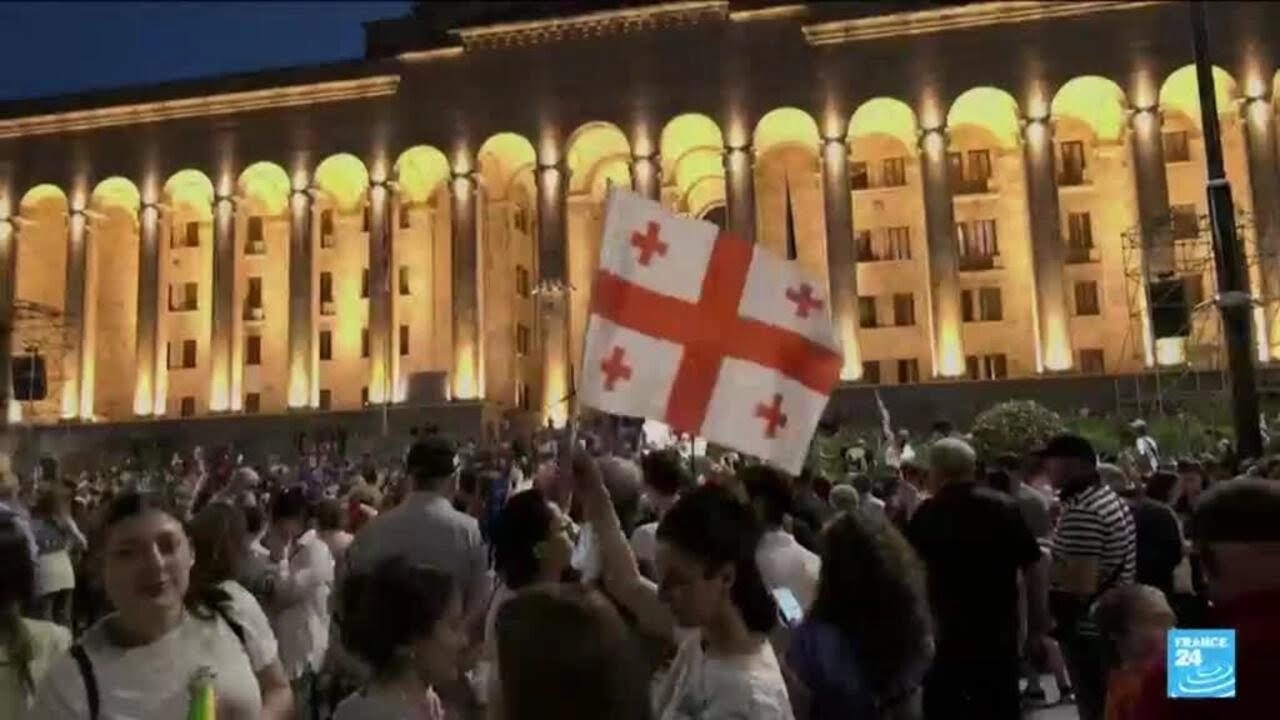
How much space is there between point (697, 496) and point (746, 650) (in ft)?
1.60

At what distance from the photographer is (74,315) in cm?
4759

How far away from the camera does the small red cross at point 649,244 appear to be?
5688mm

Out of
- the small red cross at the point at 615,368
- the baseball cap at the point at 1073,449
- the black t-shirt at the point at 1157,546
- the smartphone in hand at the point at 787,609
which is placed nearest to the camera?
the smartphone in hand at the point at 787,609

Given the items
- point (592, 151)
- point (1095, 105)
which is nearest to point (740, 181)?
point (592, 151)

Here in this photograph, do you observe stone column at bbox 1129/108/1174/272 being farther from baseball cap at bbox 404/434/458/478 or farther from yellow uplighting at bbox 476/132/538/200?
baseball cap at bbox 404/434/458/478

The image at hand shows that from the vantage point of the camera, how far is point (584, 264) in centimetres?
4838

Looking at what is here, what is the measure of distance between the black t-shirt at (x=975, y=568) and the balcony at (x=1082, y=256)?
3954cm

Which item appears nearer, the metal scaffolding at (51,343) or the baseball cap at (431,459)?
the baseball cap at (431,459)

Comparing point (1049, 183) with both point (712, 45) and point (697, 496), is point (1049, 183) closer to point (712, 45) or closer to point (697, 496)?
point (712, 45)

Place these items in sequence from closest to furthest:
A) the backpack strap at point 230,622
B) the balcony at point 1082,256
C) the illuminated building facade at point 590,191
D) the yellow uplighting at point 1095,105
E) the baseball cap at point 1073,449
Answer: the backpack strap at point 230,622, the baseball cap at point 1073,449, the illuminated building facade at point 590,191, the yellow uplighting at point 1095,105, the balcony at point 1082,256

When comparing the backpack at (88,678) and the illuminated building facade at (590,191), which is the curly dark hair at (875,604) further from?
the illuminated building facade at (590,191)

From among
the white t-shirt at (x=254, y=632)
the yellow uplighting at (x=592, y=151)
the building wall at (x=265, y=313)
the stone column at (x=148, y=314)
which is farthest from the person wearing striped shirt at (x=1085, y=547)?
the stone column at (x=148, y=314)

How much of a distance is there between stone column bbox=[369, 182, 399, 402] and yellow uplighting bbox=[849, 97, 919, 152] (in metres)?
18.1

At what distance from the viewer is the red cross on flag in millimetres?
5535
